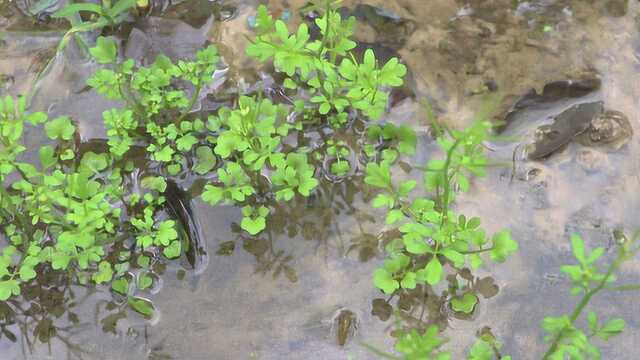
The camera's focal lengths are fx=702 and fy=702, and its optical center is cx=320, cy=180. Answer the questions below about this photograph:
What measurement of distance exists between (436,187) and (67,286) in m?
1.22

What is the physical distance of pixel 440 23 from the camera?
267 cm

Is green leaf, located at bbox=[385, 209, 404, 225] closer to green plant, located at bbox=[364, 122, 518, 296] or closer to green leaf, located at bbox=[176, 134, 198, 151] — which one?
green plant, located at bbox=[364, 122, 518, 296]

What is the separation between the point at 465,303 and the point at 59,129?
1446mm

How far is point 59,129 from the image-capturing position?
2348 millimetres

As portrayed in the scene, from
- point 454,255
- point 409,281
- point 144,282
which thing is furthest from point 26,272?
point 454,255

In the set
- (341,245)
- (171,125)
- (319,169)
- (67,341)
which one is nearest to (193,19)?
(171,125)

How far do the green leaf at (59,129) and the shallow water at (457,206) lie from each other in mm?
162

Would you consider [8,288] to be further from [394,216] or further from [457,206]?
[457,206]

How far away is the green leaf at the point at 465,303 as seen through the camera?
2195 millimetres

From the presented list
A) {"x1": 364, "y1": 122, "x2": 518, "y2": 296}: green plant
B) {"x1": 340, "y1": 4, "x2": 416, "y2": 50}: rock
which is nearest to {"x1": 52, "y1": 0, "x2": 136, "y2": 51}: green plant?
{"x1": 340, "y1": 4, "x2": 416, "y2": 50}: rock

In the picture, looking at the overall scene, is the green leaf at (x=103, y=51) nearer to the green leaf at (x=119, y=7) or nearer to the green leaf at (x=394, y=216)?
the green leaf at (x=119, y=7)

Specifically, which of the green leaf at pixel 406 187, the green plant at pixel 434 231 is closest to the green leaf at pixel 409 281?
the green plant at pixel 434 231

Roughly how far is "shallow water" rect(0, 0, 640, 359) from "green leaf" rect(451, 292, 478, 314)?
0.12 feet

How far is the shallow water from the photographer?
2.20 metres
